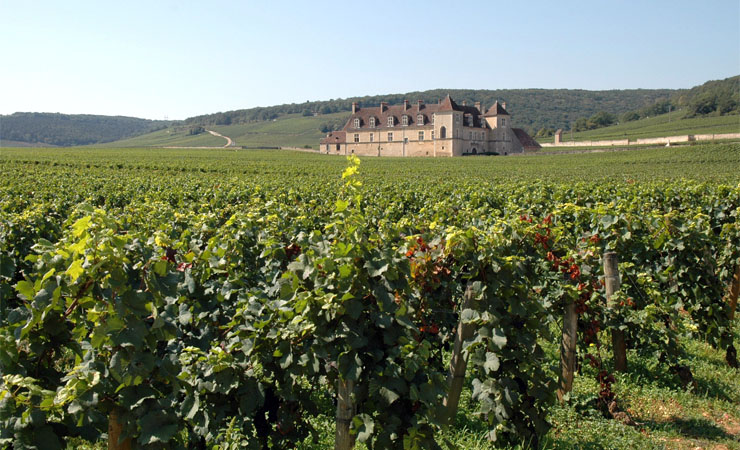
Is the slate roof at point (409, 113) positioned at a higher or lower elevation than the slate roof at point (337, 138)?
higher

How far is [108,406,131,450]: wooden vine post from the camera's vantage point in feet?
9.01

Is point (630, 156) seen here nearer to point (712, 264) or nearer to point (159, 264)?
point (712, 264)

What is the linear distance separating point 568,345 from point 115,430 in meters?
3.97

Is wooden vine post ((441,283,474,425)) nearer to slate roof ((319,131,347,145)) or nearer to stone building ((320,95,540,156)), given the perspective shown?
stone building ((320,95,540,156))

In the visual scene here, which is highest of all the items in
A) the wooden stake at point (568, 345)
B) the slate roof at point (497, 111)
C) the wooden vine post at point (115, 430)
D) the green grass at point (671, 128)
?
the slate roof at point (497, 111)

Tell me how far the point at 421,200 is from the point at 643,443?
8.49 m

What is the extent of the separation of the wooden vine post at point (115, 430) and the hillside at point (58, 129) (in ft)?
407

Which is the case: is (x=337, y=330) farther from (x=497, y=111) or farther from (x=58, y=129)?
(x=58, y=129)

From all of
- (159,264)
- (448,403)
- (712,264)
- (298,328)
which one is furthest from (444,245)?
(712,264)

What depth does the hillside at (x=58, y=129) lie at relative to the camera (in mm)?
125125

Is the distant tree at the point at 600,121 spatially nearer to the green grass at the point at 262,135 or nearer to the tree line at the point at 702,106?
the tree line at the point at 702,106

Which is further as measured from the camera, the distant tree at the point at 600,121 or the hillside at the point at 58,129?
the distant tree at the point at 600,121

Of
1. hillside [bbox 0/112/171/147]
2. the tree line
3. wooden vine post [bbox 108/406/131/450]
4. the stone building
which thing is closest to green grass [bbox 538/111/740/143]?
the tree line

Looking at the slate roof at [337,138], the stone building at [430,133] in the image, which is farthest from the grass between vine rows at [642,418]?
the slate roof at [337,138]
